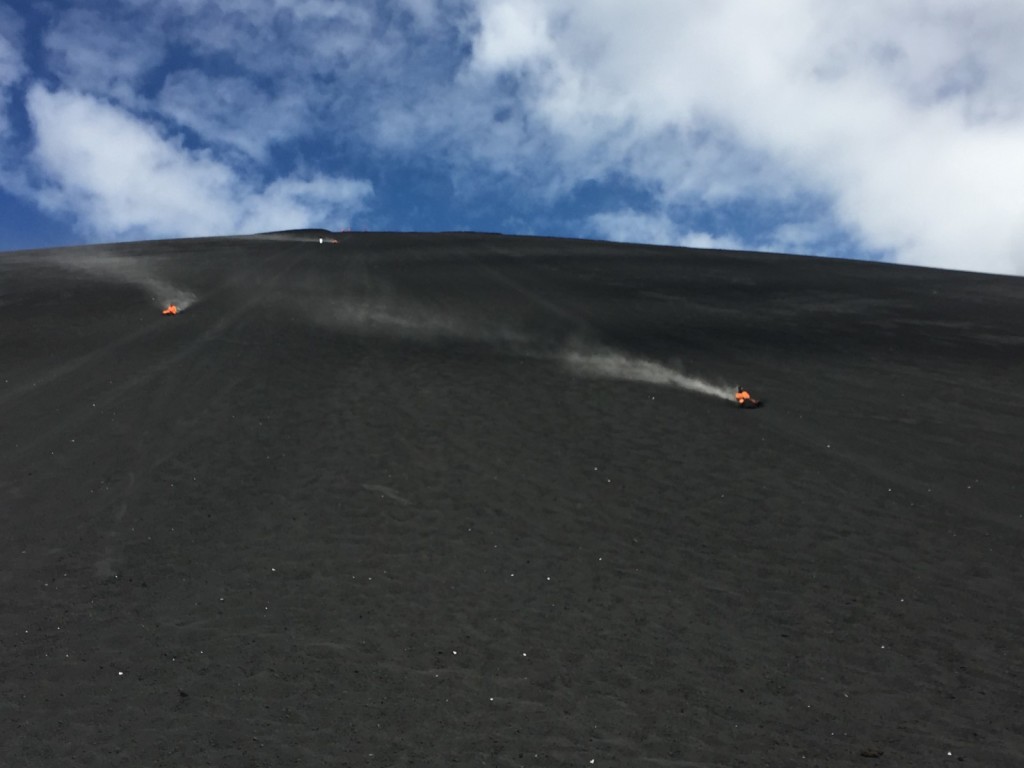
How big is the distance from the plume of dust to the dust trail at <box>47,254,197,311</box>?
8.92 m

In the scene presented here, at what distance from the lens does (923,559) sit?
32.2ft

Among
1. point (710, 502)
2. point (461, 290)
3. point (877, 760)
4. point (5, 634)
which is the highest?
point (461, 290)

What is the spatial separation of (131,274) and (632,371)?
1396 cm

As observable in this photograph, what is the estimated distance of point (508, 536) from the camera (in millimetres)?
10266

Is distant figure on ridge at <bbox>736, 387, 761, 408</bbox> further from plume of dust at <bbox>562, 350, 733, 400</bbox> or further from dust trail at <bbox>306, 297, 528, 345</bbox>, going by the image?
dust trail at <bbox>306, 297, 528, 345</bbox>

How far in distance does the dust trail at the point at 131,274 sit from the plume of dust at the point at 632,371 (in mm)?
8921

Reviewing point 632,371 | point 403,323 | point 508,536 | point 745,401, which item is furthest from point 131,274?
point 508,536

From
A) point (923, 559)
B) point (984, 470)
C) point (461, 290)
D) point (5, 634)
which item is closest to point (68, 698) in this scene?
point (5, 634)

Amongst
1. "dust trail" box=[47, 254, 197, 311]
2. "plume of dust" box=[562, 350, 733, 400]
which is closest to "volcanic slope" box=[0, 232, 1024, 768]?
"plume of dust" box=[562, 350, 733, 400]

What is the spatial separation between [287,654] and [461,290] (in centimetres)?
1419

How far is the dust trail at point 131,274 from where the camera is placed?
20.5 metres

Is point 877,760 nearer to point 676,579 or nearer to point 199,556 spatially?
point 676,579

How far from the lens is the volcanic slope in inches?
284

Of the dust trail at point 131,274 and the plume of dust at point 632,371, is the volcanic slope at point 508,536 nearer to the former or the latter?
the plume of dust at point 632,371
